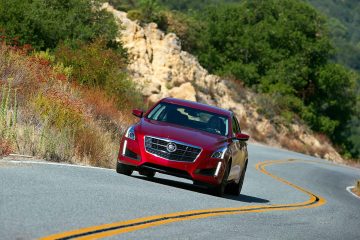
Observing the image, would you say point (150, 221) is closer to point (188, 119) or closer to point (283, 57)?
point (188, 119)

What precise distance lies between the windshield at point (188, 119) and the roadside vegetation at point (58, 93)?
182 cm

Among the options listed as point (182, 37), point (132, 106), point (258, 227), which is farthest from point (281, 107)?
point (258, 227)

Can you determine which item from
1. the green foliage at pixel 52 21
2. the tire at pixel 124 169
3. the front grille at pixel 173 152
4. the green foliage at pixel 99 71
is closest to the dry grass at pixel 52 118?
the tire at pixel 124 169

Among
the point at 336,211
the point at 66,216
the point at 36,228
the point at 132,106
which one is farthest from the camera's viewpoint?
the point at 132,106

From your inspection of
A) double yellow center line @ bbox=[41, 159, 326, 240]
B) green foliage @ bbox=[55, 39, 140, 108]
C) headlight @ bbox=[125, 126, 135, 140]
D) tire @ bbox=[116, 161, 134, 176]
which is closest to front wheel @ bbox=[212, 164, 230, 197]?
double yellow center line @ bbox=[41, 159, 326, 240]

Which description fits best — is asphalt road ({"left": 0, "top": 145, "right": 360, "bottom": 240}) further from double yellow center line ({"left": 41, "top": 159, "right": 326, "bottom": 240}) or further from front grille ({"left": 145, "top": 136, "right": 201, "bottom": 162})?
front grille ({"left": 145, "top": 136, "right": 201, "bottom": 162})

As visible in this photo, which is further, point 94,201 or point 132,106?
point 132,106

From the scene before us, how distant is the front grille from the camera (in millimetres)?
15453

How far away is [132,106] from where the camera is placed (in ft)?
101

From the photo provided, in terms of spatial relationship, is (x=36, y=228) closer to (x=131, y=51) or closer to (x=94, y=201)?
(x=94, y=201)

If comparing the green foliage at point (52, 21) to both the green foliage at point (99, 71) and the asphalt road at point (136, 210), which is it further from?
the asphalt road at point (136, 210)

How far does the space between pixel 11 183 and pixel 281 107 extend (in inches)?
2077

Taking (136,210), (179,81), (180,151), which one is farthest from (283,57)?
(136,210)

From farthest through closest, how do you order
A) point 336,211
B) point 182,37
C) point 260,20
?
point 260,20, point 182,37, point 336,211
